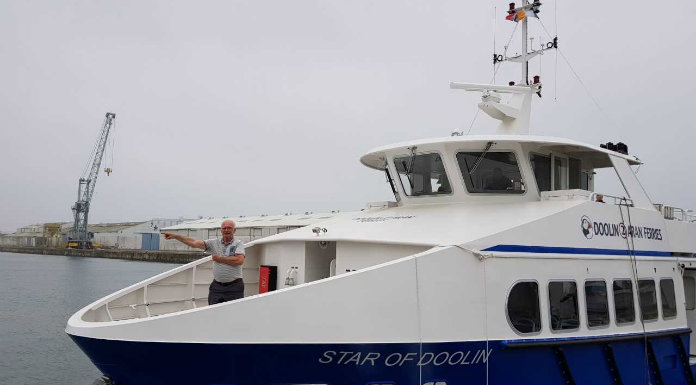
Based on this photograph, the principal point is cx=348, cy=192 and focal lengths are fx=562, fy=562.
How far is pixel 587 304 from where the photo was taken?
689cm

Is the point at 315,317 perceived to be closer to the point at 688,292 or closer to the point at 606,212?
the point at 606,212

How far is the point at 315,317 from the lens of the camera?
513 centimetres

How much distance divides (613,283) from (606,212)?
0.95 m

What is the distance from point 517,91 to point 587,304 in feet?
13.6

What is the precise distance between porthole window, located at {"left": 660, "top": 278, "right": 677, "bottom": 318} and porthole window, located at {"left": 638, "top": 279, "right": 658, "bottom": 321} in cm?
27

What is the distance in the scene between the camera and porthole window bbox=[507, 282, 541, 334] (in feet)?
20.1

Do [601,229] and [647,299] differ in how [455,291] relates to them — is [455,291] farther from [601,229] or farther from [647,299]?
[647,299]

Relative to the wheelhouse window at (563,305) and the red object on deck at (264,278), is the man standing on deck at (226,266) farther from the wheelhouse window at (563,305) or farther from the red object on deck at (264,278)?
the wheelhouse window at (563,305)

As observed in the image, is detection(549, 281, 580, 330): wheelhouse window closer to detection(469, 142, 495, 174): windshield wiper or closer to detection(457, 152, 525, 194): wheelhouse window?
detection(457, 152, 525, 194): wheelhouse window

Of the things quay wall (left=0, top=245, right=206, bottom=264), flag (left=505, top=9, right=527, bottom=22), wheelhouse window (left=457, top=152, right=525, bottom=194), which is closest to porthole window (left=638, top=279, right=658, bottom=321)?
wheelhouse window (left=457, top=152, right=525, bottom=194)

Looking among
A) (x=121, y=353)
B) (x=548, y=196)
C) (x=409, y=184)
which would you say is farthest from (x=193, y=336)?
(x=548, y=196)

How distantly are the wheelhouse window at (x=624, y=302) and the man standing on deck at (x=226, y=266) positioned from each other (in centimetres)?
482

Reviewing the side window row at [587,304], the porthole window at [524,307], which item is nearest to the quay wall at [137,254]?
the side window row at [587,304]

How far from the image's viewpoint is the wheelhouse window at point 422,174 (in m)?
7.52
